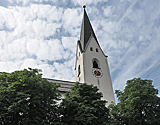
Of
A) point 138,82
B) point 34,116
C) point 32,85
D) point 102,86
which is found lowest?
point 34,116

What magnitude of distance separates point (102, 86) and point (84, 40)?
10.1 m

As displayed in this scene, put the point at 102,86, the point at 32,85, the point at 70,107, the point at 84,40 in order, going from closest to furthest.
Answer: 1. the point at 32,85
2. the point at 70,107
3. the point at 102,86
4. the point at 84,40

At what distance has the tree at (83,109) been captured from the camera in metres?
11.3

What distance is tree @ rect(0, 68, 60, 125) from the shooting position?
9320mm

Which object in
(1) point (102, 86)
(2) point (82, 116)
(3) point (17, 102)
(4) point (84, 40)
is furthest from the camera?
(4) point (84, 40)

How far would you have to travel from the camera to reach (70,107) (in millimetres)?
12016

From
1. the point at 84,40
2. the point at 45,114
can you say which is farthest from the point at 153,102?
the point at 84,40

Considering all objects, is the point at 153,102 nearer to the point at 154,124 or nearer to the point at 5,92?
the point at 154,124

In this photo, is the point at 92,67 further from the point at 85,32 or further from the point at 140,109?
the point at 140,109

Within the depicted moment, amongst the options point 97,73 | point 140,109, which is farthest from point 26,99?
point 97,73

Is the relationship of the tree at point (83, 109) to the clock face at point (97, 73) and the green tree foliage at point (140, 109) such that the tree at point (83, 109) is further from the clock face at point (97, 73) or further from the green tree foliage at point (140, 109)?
the clock face at point (97, 73)

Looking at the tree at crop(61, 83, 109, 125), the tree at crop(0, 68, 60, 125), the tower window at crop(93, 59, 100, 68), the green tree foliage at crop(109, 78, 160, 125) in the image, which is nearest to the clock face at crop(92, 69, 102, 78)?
the tower window at crop(93, 59, 100, 68)

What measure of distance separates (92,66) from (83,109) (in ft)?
49.8

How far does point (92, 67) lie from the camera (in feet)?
86.1
